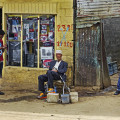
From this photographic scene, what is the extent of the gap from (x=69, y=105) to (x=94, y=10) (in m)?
3.15

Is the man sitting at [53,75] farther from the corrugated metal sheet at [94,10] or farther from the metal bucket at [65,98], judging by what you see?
the corrugated metal sheet at [94,10]

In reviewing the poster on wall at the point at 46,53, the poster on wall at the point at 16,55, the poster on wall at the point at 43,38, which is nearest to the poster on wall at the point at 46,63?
the poster on wall at the point at 46,53

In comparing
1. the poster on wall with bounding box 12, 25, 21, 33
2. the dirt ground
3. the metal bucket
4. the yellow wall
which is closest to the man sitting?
the dirt ground

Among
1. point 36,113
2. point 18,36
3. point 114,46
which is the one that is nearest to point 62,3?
point 18,36

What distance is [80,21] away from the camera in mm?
8977

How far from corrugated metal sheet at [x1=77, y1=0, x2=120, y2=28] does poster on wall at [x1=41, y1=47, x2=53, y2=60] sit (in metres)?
1.18

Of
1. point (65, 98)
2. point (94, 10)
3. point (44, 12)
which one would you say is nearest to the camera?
point (65, 98)

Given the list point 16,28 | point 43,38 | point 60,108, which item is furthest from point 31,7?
point 60,108

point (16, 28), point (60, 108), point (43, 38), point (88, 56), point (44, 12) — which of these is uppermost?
point (44, 12)

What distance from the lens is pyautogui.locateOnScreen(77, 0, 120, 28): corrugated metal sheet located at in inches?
A: 344

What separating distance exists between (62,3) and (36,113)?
399 cm

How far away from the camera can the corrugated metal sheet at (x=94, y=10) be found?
28.7 ft

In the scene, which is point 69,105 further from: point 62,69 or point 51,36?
point 51,36

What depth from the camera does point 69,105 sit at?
7.18 metres
